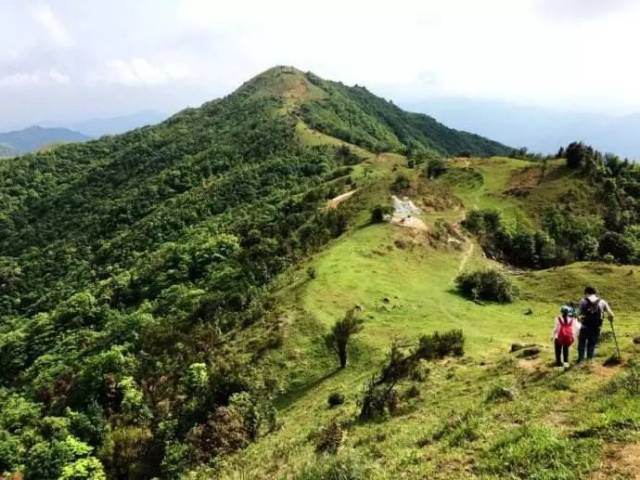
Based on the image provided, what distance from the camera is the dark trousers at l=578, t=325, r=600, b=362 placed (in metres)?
21.9

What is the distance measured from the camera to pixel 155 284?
91250 millimetres

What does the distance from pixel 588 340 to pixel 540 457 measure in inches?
399

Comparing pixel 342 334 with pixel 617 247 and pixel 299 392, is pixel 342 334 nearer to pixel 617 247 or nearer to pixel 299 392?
pixel 299 392

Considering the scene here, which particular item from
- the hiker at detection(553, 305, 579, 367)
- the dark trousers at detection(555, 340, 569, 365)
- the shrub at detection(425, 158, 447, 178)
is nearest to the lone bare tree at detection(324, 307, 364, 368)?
the dark trousers at detection(555, 340, 569, 365)

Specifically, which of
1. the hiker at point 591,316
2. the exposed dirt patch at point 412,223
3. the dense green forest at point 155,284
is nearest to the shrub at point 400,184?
the dense green forest at point 155,284

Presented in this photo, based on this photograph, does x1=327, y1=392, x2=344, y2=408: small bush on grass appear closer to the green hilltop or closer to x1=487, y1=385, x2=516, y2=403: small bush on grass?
the green hilltop

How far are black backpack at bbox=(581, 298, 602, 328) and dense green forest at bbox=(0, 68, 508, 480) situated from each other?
17.0 meters

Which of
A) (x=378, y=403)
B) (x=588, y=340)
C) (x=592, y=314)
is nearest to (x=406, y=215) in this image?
(x=378, y=403)

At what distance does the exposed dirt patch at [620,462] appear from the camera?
39.7 feet

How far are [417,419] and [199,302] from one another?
4843 cm

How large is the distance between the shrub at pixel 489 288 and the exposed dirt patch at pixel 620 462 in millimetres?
37760

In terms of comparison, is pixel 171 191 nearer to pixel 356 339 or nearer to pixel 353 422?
pixel 356 339

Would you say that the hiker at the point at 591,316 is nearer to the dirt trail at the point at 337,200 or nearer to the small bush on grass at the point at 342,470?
the small bush on grass at the point at 342,470

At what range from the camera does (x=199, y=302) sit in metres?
67.6
